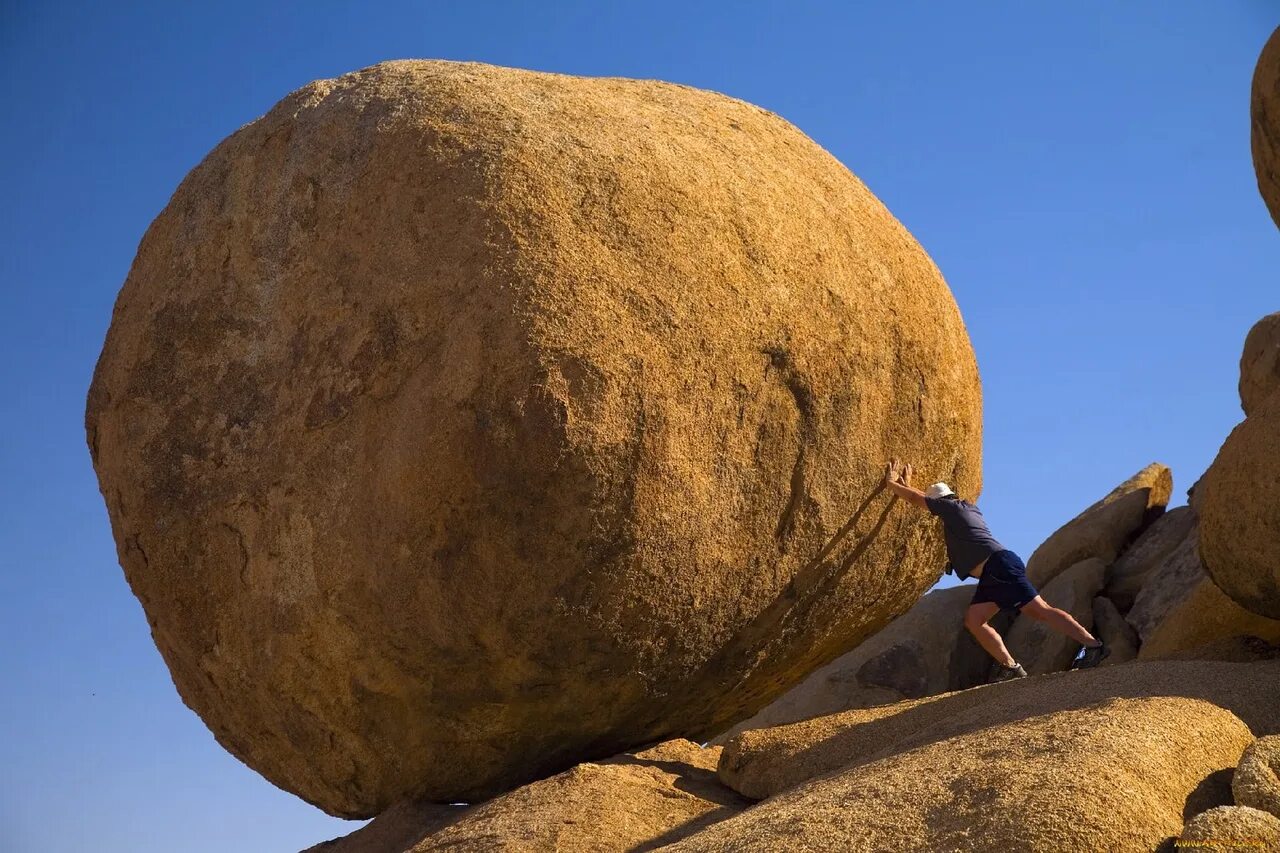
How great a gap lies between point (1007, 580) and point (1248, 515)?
3.79ft

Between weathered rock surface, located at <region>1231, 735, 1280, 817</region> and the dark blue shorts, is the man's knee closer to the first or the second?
the dark blue shorts

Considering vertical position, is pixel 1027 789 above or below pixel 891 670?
below

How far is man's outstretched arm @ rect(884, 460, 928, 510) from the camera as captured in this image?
6039mm

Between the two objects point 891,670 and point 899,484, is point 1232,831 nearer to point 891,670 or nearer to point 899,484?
point 899,484

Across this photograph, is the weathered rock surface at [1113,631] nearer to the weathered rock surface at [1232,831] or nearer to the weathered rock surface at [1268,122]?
the weathered rock surface at [1268,122]

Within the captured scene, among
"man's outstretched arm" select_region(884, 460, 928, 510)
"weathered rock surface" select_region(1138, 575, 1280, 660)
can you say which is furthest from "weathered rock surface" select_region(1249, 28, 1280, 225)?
"man's outstretched arm" select_region(884, 460, 928, 510)

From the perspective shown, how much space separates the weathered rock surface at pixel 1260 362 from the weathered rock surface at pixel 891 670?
135 inches

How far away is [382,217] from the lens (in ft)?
18.0

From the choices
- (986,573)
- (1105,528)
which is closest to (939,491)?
(986,573)

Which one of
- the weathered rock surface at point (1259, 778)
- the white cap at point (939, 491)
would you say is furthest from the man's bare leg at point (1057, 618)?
the weathered rock surface at point (1259, 778)

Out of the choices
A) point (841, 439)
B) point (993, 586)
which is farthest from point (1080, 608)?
point (841, 439)

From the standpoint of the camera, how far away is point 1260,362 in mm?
12586

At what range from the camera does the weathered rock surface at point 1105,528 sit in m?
12.9

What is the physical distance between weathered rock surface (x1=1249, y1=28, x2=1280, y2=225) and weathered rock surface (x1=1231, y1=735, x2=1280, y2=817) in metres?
4.55
